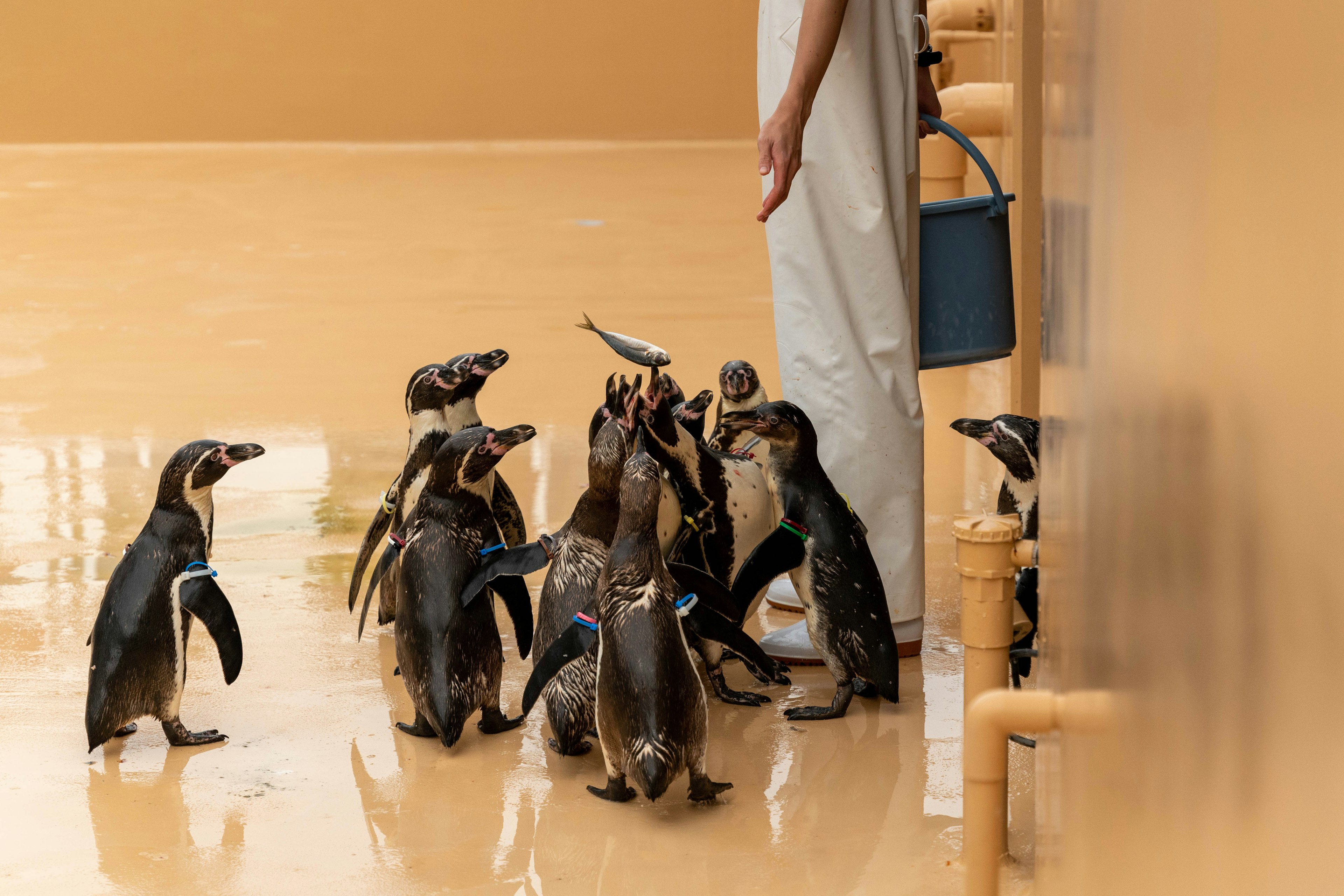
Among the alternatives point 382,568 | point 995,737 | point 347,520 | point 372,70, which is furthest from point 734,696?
point 372,70

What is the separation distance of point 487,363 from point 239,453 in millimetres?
672

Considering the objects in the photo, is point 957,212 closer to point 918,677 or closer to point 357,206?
point 918,677

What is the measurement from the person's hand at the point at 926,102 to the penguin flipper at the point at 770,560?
0.96 meters

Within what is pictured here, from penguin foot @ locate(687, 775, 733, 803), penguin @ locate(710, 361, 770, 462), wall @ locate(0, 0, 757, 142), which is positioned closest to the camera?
penguin foot @ locate(687, 775, 733, 803)

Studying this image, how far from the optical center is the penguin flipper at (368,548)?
2.97m

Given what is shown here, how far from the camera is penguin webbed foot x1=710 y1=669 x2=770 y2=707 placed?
2604mm

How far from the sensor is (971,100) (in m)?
5.62

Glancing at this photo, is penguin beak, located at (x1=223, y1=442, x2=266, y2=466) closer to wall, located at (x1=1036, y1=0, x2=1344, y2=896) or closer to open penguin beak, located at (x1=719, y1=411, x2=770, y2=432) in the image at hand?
open penguin beak, located at (x1=719, y1=411, x2=770, y2=432)

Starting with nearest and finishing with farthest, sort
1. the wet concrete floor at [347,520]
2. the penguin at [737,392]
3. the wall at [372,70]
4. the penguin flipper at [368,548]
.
A: 1. the wet concrete floor at [347,520]
2. the penguin at [737,392]
3. the penguin flipper at [368,548]
4. the wall at [372,70]

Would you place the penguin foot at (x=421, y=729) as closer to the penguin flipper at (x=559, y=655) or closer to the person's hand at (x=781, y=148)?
the penguin flipper at (x=559, y=655)

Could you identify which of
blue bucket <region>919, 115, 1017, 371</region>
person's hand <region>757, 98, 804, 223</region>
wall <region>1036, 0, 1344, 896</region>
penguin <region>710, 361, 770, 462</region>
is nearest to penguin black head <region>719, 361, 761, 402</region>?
penguin <region>710, 361, 770, 462</region>

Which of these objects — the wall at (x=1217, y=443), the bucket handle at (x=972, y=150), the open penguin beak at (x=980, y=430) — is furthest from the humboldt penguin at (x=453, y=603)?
the wall at (x=1217, y=443)

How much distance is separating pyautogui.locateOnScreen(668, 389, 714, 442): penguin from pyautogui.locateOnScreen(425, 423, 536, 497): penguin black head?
393 mm

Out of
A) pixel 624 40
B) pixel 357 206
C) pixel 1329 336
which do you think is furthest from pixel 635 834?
pixel 624 40
